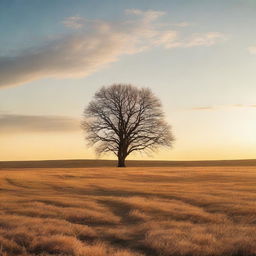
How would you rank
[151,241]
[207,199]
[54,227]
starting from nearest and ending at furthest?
[151,241] → [54,227] → [207,199]

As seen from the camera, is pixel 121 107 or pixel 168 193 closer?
pixel 168 193

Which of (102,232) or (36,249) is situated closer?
(36,249)

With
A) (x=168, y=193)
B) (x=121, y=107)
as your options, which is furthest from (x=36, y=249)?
(x=121, y=107)

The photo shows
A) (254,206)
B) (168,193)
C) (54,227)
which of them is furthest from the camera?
(168,193)

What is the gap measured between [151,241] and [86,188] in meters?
A: 18.3

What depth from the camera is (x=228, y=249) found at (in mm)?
11484

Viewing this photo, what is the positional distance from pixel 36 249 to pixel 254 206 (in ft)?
39.5

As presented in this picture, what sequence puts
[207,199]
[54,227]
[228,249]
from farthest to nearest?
1. [207,199]
2. [54,227]
3. [228,249]

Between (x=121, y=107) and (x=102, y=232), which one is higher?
(x=121, y=107)

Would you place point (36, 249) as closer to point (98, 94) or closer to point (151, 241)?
point (151, 241)

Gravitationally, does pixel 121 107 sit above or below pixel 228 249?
above

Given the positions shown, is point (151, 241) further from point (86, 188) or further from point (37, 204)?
point (86, 188)

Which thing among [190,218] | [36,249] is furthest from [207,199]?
[36,249]

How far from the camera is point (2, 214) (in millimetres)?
17594
